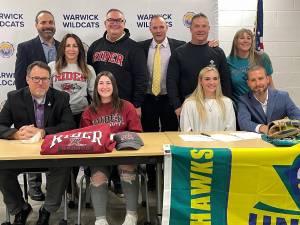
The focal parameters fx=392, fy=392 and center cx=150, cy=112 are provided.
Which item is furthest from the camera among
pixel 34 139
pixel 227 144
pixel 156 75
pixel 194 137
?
pixel 156 75

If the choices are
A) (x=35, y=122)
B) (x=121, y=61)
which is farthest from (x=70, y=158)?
(x=121, y=61)

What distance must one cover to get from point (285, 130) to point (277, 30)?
233 cm

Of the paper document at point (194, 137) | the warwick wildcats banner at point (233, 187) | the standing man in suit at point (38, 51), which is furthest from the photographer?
the standing man in suit at point (38, 51)

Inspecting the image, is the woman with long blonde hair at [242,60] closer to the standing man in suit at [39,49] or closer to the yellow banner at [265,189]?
the yellow banner at [265,189]

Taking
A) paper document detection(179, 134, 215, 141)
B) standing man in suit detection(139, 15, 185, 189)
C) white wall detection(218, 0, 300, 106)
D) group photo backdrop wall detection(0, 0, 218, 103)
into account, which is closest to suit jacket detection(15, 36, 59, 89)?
group photo backdrop wall detection(0, 0, 218, 103)

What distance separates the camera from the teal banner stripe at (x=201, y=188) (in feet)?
8.01

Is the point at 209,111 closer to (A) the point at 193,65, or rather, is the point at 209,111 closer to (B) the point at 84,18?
(A) the point at 193,65

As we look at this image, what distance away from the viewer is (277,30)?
183 inches

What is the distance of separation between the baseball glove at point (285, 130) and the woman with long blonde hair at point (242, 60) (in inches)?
34.2

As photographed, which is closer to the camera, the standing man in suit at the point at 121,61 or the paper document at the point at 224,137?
the paper document at the point at 224,137

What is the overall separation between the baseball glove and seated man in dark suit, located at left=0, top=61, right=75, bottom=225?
58.1 inches

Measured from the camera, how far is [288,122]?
8.96ft

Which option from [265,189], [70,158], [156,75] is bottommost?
[265,189]

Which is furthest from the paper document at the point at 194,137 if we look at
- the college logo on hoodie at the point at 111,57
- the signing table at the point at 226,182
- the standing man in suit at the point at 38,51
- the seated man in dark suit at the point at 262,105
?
the standing man in suit at the point at 38,51
